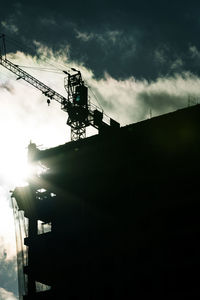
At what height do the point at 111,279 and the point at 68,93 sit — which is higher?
the point at 68,93

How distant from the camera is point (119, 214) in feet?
97.3

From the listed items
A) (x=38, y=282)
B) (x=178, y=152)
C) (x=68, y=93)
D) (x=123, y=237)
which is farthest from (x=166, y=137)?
(x=68, y=93)

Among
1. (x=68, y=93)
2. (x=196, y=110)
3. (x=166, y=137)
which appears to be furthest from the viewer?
(x=68, y=93)

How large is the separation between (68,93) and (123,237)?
5231 cm

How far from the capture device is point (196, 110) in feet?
90.8

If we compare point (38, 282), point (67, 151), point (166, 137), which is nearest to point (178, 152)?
point (166, 137)

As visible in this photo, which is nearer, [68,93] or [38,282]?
[38,282]

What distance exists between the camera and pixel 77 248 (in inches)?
1195

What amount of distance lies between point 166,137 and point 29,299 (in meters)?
15.0

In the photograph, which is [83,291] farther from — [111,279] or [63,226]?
[63,226]

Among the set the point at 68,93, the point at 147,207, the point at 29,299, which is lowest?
the point at 29,299

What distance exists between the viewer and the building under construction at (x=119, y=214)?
26.5m

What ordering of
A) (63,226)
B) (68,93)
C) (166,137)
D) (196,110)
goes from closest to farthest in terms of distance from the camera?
→ (196,110) < (166,137) < (63,226) < (68,93)

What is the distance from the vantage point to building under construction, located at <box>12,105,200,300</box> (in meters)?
26.5
